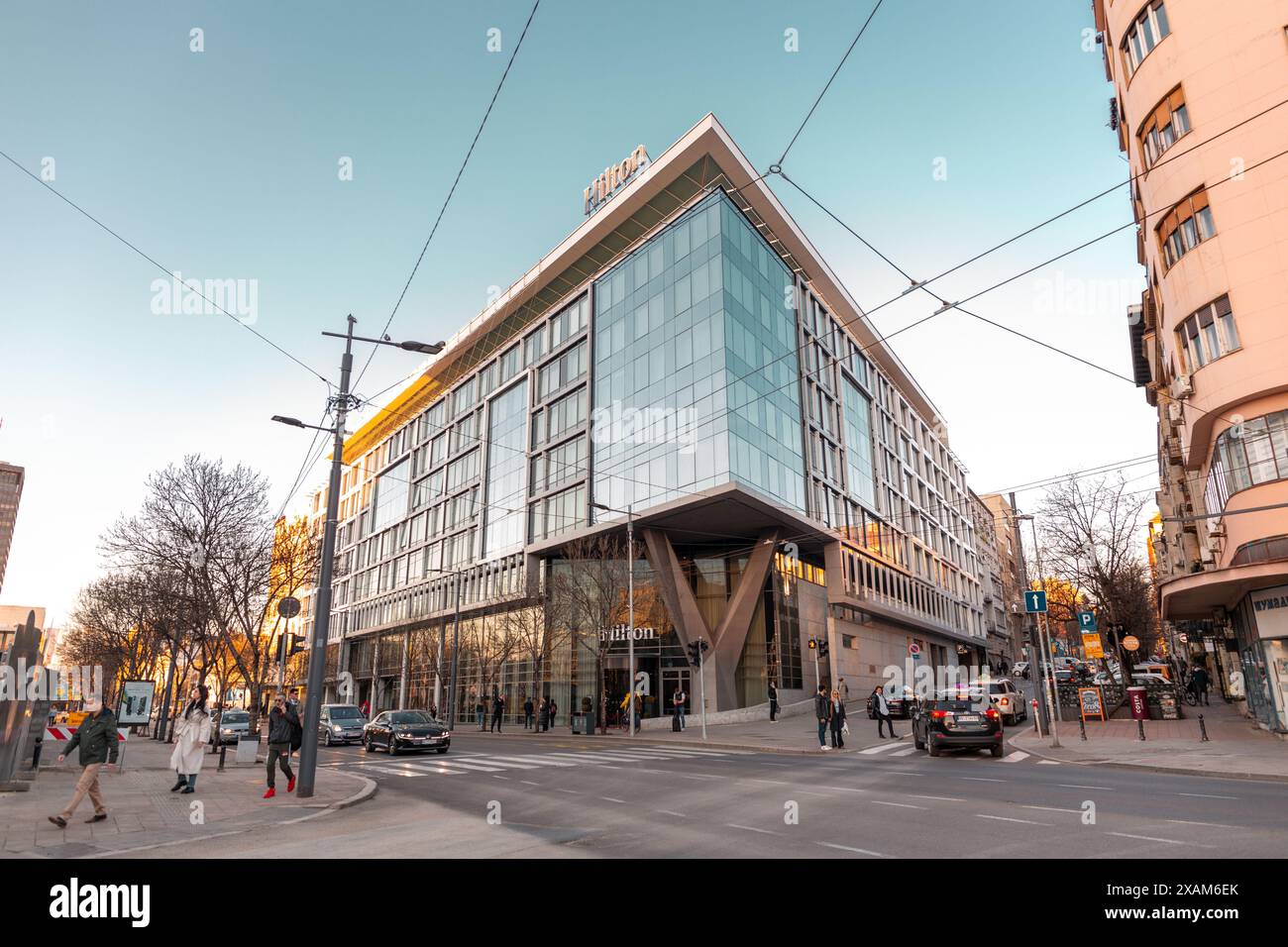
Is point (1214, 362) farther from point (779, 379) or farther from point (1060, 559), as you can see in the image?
point (779, 379)

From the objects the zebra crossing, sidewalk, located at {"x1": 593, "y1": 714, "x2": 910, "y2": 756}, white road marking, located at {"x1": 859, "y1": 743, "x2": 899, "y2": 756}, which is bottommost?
sidewalk, located at {"x1": 593, "y1": 714, "x2": 910, "y2": 756}

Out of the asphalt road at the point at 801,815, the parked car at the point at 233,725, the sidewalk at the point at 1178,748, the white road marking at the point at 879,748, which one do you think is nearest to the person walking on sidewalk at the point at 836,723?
the white road marking at the point at 879,748

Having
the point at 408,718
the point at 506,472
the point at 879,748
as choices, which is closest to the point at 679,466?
the point at 879,748

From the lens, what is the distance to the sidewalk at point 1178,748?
51.0 feet

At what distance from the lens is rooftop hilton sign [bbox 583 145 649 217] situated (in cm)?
4588

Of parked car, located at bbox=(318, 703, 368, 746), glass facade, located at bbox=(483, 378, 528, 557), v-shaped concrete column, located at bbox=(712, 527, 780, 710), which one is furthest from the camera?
glass facade, located at bbox=(483, 378, 528, 557)

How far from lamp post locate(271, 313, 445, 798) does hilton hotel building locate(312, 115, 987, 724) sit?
21.4 m

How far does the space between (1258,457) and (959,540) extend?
65.7 m

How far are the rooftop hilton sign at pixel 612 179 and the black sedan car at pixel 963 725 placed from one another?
1398 inches

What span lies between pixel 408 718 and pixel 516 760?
610 centimetres

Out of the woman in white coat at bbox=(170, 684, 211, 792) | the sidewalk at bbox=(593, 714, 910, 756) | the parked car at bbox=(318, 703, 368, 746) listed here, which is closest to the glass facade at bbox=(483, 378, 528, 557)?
the sidewalk at bbox=(593, 714, 910, 756)

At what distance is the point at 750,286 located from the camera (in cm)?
4228

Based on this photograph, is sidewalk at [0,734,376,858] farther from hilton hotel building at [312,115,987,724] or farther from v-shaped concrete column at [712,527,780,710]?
v-shaped concrete column at [712,527,780,710]

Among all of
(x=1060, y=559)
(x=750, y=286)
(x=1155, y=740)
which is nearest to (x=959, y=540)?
(x=1060, y=559)
